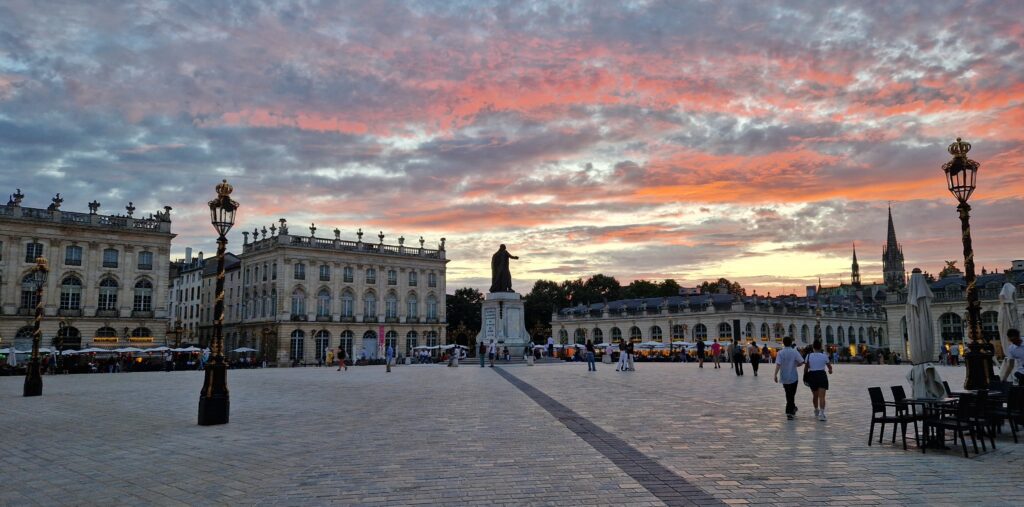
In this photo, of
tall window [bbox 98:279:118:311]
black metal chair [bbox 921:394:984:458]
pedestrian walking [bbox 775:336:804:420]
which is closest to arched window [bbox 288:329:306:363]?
tall window [bbox 98:279:118:311]

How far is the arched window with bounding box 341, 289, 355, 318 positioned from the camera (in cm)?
7894

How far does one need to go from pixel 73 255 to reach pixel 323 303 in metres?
25.0

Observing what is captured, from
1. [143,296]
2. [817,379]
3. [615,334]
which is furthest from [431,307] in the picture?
[817,379]

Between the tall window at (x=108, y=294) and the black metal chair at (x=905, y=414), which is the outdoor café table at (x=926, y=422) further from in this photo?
the tall window at (x=108, y=294)

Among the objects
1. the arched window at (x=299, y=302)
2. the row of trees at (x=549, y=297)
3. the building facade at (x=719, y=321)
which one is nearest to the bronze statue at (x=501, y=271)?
the building facade at (x=719, y=321)

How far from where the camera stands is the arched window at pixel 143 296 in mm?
63125

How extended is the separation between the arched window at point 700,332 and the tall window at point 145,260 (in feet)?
197

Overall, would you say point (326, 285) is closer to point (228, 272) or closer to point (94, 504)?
point (228, 272)

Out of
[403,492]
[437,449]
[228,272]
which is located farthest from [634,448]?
[228,272]

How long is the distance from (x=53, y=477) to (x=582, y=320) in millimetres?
90087

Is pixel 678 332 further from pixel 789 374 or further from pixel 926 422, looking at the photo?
pixel 926 422

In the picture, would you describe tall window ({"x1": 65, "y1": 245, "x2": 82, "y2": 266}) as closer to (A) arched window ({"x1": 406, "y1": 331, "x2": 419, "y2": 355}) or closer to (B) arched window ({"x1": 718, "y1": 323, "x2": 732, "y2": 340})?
(A) arched window ({"x1": 406, "y1": 331, "x2": 419, "y2": 355})

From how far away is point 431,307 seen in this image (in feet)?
283

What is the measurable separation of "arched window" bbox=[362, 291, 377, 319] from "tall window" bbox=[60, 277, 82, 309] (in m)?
29.1
